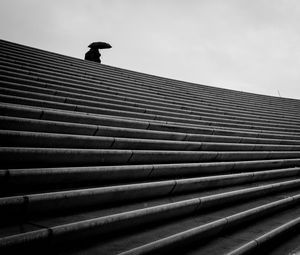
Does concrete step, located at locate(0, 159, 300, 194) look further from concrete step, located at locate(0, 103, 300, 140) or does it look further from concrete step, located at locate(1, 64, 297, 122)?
concrete step, located at locate(1, 64, 297, 122)

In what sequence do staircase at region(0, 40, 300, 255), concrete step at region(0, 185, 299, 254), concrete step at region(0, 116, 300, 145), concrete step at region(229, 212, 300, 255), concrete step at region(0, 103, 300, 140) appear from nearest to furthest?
concrete step at region(0, 185, 299, 254) < staircase at region(0, 40, 300, 255) < concrete step at region(229, 212, 300, 255) < concrete step at region(0, 116, 300, 145) < concrete step at region(0, 103, 300, 140)

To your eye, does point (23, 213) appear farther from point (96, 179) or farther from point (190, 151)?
point (190, 151)

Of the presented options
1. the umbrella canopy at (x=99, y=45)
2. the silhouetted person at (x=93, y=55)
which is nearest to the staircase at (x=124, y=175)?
the silhouetted person at (x=93, y=55)

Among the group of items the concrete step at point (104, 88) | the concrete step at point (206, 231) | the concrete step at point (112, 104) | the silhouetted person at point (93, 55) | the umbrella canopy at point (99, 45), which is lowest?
the concrete step at point (206, 231)

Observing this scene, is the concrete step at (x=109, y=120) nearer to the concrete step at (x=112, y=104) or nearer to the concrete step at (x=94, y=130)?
the concrete step at (x=94, y=130)

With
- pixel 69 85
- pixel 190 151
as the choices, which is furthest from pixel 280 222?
pixel 69 85

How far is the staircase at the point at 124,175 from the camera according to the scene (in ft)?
5.51

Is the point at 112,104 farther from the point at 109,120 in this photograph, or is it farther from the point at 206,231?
the point at 206,231

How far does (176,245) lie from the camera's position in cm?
185

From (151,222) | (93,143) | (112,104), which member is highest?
(112,104)

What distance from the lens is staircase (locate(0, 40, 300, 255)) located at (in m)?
1.68

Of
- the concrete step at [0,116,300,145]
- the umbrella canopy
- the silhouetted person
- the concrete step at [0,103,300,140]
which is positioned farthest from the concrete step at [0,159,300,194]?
the umbrella canopy

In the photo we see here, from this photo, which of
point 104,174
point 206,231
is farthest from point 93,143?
point 206,231

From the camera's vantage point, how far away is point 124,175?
2.40 metres
